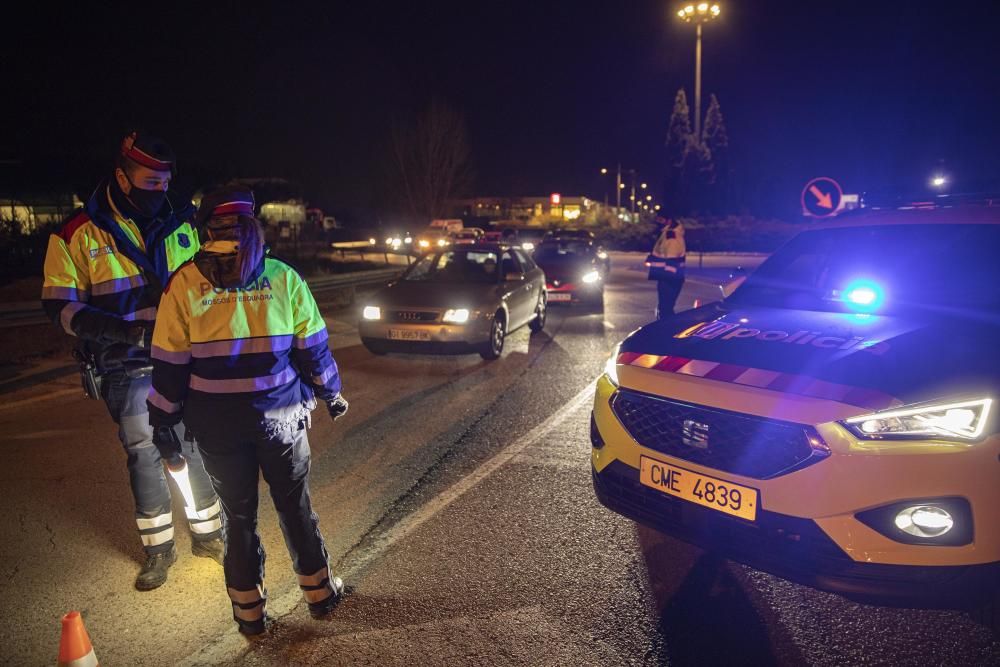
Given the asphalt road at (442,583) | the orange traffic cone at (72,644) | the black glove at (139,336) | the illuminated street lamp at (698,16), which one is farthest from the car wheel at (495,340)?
the illuminated street lamp at (698,16)

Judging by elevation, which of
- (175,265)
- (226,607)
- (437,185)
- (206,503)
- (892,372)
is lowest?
(226,607)

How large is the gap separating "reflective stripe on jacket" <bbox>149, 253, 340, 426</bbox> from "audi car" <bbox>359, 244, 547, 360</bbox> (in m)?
5.22

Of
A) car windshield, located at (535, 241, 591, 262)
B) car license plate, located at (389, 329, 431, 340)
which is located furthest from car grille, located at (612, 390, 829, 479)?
car windshield, located at (535, 241, 591, 262)

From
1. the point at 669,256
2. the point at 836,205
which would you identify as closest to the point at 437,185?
the point at 669,256

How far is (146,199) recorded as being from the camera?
320 cm

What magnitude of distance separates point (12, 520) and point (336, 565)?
84.5 inches

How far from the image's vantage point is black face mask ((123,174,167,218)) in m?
3.17

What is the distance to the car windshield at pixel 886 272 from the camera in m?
3.64

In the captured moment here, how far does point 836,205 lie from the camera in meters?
8.37

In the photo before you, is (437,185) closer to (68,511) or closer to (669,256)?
(669,256)

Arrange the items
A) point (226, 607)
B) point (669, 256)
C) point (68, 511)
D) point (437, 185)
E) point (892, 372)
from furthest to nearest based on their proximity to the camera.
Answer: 1. point (437, 185)
2. point (669, 256)
3. point (68, 511)
4. point (226, 607)
5. point (892, 372)

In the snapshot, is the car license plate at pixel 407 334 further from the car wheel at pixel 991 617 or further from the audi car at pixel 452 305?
the car wheel at pixel 991 617

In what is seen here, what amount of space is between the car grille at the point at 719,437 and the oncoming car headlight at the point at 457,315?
4857mm

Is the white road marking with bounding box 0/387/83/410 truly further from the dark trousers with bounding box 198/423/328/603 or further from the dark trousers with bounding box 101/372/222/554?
the dark trousers with bounding box 198/423/328/603
